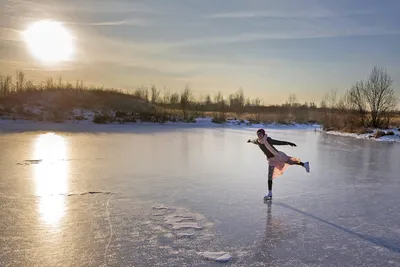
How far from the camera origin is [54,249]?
3.42 metres

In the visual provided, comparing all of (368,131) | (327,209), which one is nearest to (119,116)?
(368,131)

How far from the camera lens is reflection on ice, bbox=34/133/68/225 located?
4.65 m

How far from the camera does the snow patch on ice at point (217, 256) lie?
332cm

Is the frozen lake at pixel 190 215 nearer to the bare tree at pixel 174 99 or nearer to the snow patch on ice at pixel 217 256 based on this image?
the snow patch on ice at pixel 217 256

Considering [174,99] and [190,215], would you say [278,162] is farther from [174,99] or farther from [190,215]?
[174,99]

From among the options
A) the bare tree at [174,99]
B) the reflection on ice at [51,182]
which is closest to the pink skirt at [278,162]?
the reflection on ice at [51,182]

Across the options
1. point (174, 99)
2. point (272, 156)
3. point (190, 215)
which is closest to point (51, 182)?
point (190, 215)

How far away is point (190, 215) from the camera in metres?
4.69

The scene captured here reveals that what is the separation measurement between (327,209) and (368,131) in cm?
2293

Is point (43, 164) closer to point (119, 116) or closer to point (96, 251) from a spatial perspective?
point (96, 251)

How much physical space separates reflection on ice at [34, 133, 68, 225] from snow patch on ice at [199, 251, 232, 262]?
1.87 meters

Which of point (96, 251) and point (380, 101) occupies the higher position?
point (380, 101)

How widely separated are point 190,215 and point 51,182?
3.11 m

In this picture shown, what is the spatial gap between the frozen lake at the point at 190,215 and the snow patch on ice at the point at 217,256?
69 millimetres
